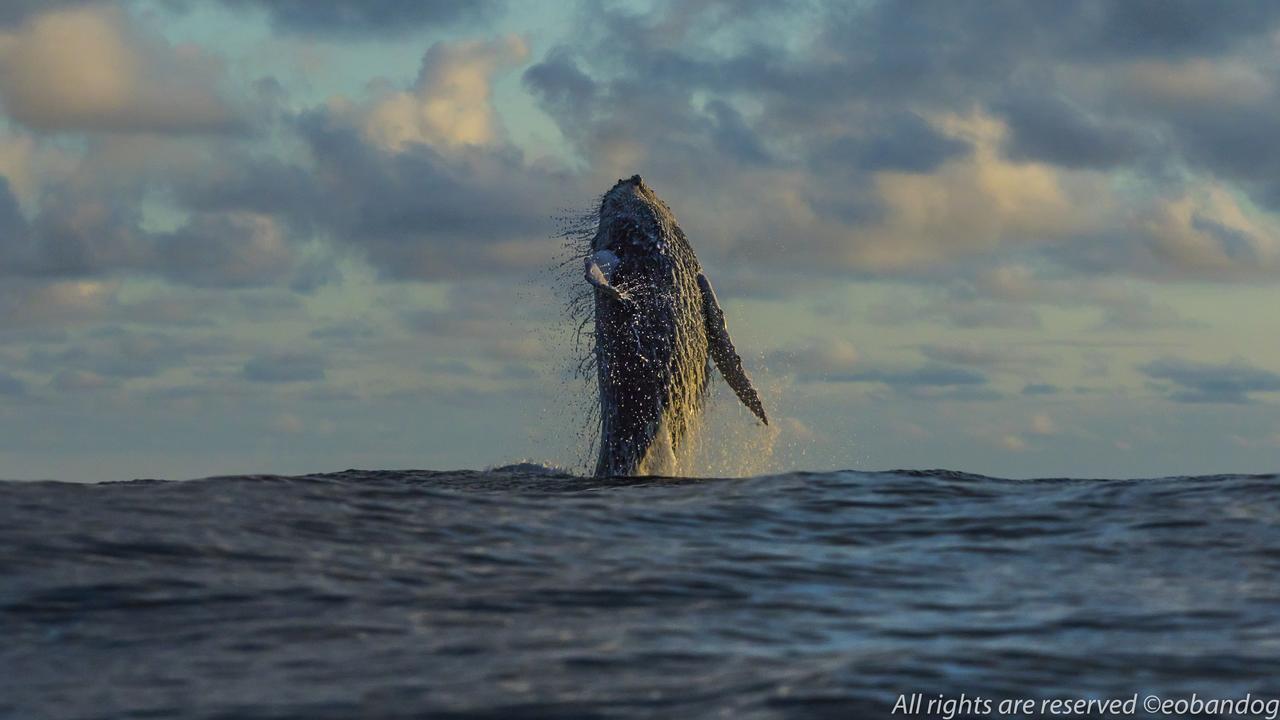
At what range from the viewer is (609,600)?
10.3 meters

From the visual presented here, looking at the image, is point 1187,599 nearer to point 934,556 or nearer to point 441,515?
point 934,556

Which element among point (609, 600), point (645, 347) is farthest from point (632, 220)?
point (609, 600)

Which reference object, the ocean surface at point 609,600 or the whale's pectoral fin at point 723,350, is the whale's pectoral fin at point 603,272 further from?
the ocean surface at point 609,600

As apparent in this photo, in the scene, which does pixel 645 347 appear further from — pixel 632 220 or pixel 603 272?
pixel 632 220

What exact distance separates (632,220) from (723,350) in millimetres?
2611

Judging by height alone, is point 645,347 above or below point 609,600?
above

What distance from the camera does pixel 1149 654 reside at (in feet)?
29.0

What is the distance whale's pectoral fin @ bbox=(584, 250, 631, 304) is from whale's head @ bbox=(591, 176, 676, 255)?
0.60m

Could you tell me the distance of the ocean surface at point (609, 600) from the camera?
26.1ft

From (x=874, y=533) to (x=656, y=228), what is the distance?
9.03 metres

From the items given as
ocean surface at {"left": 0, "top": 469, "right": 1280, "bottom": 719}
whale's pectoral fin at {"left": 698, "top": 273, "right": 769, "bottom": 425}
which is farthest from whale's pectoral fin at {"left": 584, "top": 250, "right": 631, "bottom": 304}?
ocean surface at {"left": 0, "top": 469, "right": 1280, "bottom": 719}

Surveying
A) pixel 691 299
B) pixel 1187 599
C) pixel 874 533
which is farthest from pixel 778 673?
pixel 691 299

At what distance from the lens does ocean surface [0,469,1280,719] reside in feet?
26.1

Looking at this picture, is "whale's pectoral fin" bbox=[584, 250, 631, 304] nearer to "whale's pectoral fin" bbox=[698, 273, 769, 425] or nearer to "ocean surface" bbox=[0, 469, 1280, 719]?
"whale's pectoral fin" bbox=[698, 273, 769, 425]
